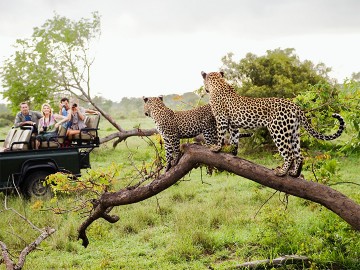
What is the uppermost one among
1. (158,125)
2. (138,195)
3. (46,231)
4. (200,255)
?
(158,125)

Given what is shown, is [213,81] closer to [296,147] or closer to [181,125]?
[181,125]

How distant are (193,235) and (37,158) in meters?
4.29

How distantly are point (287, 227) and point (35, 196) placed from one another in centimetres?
569

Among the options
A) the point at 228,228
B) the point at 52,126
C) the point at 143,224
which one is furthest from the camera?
the point at 52,126

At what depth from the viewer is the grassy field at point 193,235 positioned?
7156 millimetres

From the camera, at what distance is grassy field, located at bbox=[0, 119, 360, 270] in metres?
7.16

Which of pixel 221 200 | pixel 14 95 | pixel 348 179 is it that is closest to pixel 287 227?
pixel 221 200

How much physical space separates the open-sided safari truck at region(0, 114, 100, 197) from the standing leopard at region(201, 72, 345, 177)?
22.9 ft

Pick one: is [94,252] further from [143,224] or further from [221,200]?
[221,200]

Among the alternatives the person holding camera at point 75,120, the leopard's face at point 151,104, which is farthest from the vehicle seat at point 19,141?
the leopard's face at point 151,104

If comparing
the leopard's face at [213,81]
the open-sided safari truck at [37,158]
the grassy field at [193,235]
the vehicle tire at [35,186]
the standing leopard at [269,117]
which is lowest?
the grassy field at [193,235]

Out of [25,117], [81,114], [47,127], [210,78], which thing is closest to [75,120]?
[81,114]

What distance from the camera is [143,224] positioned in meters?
9.35

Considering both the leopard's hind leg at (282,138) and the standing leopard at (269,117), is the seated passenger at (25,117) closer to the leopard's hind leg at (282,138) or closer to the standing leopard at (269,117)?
the standing leopard at (269,117)
